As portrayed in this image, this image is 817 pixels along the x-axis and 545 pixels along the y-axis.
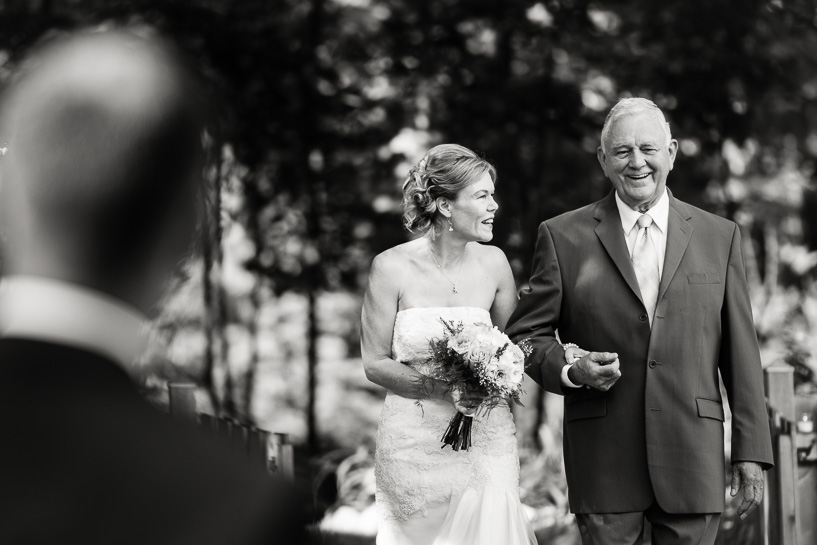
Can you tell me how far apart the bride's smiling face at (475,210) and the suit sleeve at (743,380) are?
3.34 ft

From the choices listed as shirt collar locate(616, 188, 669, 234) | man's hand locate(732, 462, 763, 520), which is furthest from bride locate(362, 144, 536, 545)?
man's hand locate(732, 462, 763, 520)

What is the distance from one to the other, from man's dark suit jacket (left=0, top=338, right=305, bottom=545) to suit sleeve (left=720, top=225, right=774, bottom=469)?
3203mm

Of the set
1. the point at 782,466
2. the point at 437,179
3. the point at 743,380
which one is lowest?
the point at 782,466

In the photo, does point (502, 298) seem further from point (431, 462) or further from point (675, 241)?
point (675, 241)

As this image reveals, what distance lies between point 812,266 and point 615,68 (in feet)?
6.86

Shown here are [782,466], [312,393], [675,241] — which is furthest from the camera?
[312,393]

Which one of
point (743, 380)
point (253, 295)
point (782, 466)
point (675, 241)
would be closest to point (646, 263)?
point (675, 241)

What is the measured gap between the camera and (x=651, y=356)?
3.94 metres

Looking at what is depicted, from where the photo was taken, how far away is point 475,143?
8203mm

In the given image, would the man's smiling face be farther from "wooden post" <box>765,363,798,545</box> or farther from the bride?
"wooden post" <box>765,363,798,545</box>

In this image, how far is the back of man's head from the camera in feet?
3.39

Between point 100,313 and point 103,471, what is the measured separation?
149 mm

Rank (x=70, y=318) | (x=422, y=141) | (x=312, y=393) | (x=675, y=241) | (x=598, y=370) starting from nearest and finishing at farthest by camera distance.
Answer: (x=70, y=318) → (x=598, y=370) → (x=675, y=241) → (x=312, y=393) → (x=422, y=141)

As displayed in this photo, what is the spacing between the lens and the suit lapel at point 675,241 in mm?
3963
